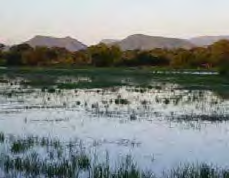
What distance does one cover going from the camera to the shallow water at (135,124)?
1459 cm

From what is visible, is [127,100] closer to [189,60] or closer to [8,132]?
[8,132]

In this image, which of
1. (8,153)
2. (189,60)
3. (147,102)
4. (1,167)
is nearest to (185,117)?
(147,102)

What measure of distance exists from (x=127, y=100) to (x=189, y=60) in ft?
268

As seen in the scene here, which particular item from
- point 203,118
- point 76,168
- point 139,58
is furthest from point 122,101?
point 139,58

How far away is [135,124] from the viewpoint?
20.1 metres

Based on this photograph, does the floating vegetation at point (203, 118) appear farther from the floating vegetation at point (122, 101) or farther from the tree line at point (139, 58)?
the tree line at point (139, 58)

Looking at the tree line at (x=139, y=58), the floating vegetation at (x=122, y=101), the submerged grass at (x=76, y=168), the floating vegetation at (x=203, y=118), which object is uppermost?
the tree line at (x=139, y=58)

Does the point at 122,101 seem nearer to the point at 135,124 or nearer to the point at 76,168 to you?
the point at 135,124

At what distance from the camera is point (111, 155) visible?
13.9 m

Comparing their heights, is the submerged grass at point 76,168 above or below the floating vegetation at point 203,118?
above

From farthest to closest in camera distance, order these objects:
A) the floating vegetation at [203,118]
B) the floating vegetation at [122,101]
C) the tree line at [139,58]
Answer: the tree line at [139,58] → the floating vegetation at [122,101] → the floating vegetation at [203,118]

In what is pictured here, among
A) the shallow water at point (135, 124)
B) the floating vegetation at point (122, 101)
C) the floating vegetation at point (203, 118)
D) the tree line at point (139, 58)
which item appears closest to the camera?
the shallow water at point (135, 124)

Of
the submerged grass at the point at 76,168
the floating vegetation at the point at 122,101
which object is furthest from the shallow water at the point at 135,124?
the submerged grass at the point at 76,168

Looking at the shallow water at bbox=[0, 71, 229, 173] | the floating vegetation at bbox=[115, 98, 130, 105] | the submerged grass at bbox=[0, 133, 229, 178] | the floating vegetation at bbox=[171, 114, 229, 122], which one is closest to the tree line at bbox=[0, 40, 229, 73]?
the floating vegetation at bbox=[115, 98, 130, 105]
